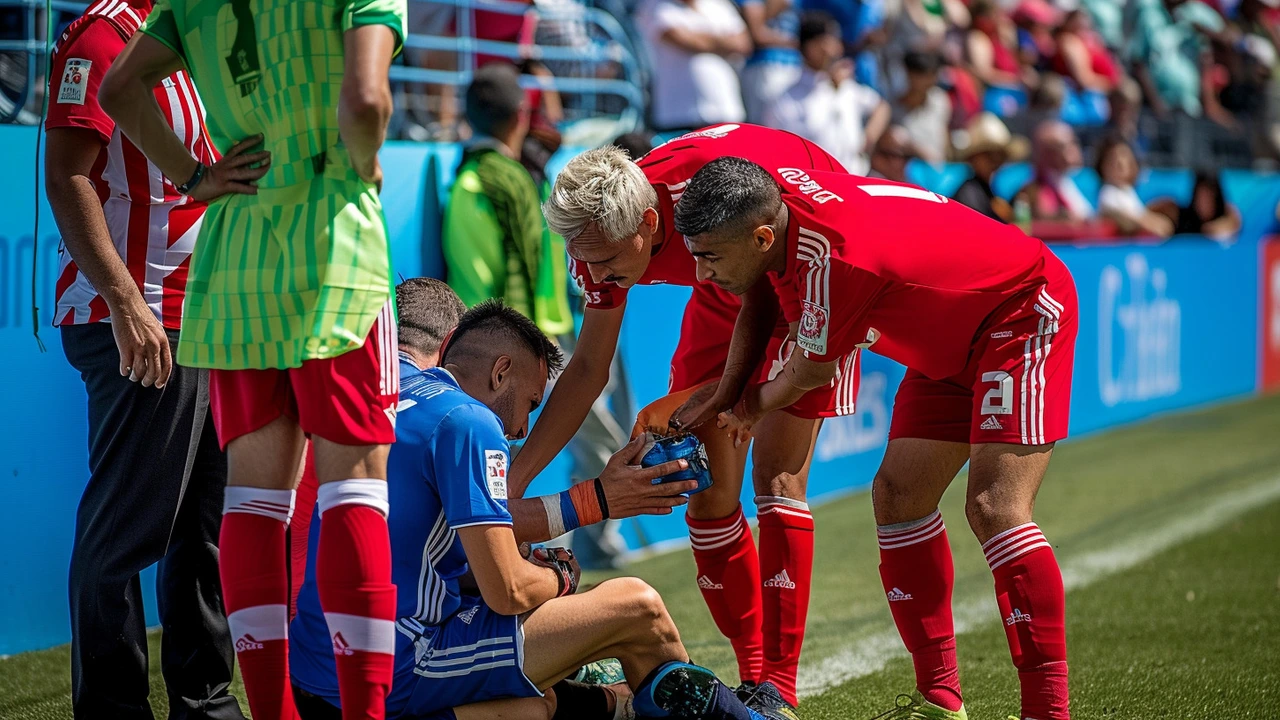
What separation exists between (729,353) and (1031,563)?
101 centimetres

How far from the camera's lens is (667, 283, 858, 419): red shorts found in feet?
12.6

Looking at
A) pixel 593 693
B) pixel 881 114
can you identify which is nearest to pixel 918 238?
pixel 593 693

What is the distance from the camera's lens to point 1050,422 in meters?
3.30

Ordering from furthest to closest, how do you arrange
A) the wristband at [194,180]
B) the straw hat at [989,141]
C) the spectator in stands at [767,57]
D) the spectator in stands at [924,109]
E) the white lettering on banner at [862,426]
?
the spectator in stands at [924,109]
the spectator in stands at [767,57]
the straw hat at [989,141]
the white lettering on banner at [862,426]
the wristband at [194,180]

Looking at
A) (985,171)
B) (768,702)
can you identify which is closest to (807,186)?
(768,702)

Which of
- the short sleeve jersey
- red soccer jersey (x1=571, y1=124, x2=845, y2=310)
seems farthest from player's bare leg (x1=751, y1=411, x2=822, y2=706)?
the short sleeve jersey

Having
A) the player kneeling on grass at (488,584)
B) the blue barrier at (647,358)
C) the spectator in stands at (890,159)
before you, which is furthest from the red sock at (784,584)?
the spectator in stands at (890,159)

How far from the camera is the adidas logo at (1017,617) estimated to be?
324cm

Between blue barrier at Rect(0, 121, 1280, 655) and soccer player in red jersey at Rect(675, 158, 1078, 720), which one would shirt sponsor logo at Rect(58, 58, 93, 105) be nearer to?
blue barrier at Rect(0, 121, 1280, 655)

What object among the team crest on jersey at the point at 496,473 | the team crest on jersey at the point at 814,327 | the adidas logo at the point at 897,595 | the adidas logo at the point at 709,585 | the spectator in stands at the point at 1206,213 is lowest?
the spectator in stands at the point at 1206,213

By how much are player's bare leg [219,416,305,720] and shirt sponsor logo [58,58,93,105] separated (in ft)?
3.57

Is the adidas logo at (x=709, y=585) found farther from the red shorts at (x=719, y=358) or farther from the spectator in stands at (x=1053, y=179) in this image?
the spectator in stands at (x=1053, y=179)

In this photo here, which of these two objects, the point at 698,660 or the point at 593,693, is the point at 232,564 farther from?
the point at 698,660

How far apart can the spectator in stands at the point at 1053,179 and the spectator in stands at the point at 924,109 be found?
1.02m
